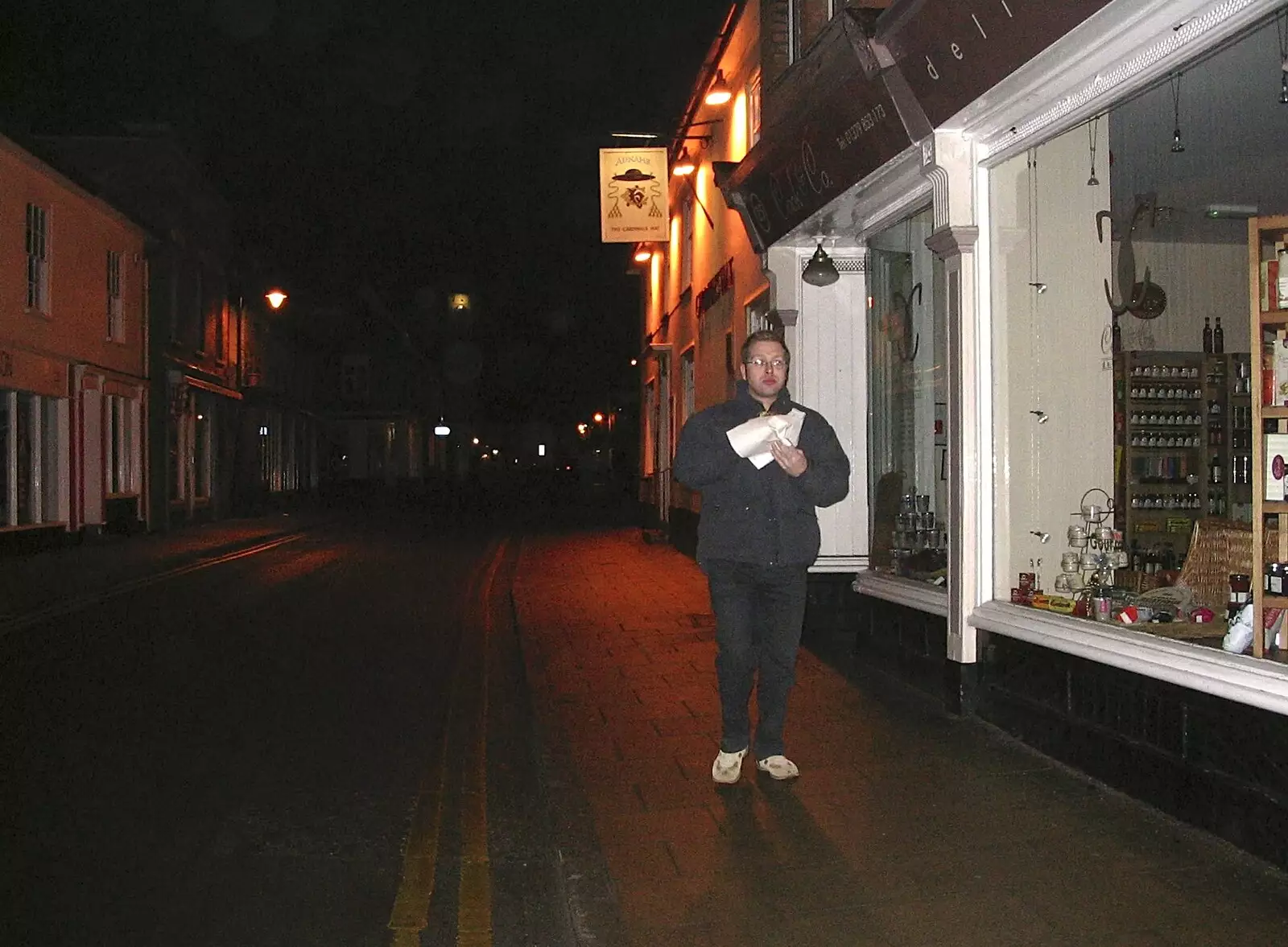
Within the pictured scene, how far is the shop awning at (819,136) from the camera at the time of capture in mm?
7215

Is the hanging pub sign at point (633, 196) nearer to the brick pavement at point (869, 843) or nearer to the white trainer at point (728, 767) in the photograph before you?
the brick pavement at point (869, 843)

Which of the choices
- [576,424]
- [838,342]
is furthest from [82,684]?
[576,424]

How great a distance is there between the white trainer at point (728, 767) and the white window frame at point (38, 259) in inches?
694

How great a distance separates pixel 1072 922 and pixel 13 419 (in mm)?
18791

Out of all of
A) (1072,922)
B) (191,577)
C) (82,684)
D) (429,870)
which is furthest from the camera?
(191,577)

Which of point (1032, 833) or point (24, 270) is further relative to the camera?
point (24, 270)

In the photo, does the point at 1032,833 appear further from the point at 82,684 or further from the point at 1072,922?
the point at 82,684

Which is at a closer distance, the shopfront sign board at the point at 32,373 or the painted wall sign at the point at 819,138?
the painted wall sign at the point at 819,138

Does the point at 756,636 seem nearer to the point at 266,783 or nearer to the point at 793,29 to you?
the point at 266,783

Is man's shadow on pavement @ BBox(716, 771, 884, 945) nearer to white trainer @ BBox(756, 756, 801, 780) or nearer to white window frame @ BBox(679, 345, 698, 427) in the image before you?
white trainer @ BBox(756, 756, 801, 780)

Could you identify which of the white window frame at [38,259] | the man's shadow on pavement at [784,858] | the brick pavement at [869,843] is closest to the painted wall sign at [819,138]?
the brick pavement at [869,843]

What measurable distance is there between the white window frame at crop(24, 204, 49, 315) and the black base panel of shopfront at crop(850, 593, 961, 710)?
53.0 feet

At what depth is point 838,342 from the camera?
32.3 feet

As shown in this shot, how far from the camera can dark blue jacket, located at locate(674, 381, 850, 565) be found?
5383 mm
